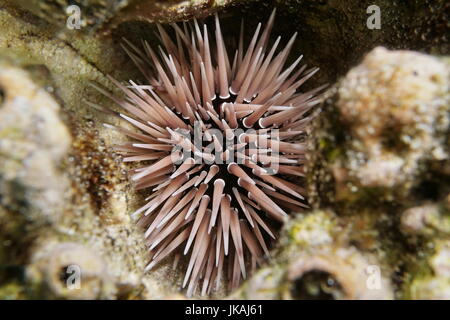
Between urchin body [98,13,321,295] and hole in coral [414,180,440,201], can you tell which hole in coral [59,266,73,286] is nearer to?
urchin body [98,13,321,295]

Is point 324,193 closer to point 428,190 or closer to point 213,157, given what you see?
point 428,190

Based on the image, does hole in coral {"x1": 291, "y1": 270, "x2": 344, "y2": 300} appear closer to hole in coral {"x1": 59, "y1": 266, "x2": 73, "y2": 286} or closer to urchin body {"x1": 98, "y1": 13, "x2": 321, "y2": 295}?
urchin body {"x1": 98, "y1": 13, "x2": 321, "y2": 295}

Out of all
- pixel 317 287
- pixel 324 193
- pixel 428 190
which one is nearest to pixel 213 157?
pixel 324 193

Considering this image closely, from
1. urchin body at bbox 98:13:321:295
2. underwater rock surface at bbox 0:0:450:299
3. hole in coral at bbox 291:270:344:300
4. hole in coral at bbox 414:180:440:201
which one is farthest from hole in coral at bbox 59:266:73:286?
hole in coral at bbox 414:180:440:201

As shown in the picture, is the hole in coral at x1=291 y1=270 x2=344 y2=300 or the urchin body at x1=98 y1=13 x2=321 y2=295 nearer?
the hole in coral at x1=291 y1=270 x2=344 y2=300

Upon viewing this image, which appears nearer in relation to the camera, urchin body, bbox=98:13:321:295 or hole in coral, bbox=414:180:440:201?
hole in coral, bbox=414:180:440:201

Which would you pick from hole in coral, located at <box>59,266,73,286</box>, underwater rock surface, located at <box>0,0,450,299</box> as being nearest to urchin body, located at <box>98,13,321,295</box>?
underwater rock surface, located at <box>0,0,450,299</box>

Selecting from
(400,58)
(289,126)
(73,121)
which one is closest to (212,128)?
(289,126)

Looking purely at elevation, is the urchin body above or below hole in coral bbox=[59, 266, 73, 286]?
above
